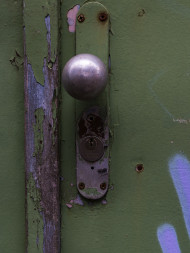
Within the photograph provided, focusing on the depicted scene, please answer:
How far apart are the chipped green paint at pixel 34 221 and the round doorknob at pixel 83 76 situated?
0.81 ft

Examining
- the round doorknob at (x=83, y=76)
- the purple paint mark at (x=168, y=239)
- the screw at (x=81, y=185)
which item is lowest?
the purple paint mark at (x=168, y=239)

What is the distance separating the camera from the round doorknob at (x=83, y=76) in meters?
0.54

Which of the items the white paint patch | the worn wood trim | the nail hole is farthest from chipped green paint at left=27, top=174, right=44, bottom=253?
the white paint patch

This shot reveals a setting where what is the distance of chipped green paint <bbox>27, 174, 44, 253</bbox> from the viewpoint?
26.5 inches

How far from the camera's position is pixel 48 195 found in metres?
0.67

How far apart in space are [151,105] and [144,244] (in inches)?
12.1

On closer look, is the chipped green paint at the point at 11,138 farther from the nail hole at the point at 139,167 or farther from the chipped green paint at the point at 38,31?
the nail hole at the point at 139,167

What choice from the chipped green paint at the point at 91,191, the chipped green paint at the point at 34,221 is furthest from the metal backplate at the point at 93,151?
the chipped green paint at the point at 34,221

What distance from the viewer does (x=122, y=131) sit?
2.20 feet

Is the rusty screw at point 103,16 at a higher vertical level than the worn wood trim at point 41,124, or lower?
higher

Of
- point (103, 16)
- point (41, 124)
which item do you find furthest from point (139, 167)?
point (103, 16)

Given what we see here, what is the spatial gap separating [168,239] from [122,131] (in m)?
0.26

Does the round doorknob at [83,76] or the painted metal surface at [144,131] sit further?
the painted metal surface at [144,131]

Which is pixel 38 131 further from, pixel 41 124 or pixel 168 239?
pixel 168 239
